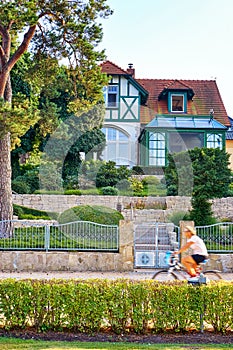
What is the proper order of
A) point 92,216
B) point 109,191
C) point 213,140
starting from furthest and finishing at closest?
1. point 213,140
2. point 109,191
3. point 92,216

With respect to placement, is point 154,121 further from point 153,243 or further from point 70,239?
point 70,239

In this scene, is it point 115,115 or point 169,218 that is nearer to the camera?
point 169,218

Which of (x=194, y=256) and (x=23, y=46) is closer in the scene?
(x=194, y=256)

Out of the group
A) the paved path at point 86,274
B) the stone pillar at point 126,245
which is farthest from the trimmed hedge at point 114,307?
the stone pillar at point 126,245

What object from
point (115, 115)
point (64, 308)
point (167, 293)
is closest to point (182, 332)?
point (167, 293)

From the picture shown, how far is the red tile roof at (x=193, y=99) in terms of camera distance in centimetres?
3684

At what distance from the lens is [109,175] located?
28.4 metres

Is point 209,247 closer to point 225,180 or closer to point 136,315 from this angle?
point 225,180

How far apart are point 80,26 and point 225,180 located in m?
8.74

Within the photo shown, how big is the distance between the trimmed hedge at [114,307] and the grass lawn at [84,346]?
59cm

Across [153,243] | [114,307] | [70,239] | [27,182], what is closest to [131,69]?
[27,182]

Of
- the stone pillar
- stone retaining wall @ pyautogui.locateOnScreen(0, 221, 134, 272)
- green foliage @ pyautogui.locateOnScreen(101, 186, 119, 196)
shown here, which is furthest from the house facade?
stone retaining wall @ pyautogui.locateOnScreen(0, 221, 134, 272)

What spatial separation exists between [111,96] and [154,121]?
11.7ft

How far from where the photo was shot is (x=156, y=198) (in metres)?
25.4
